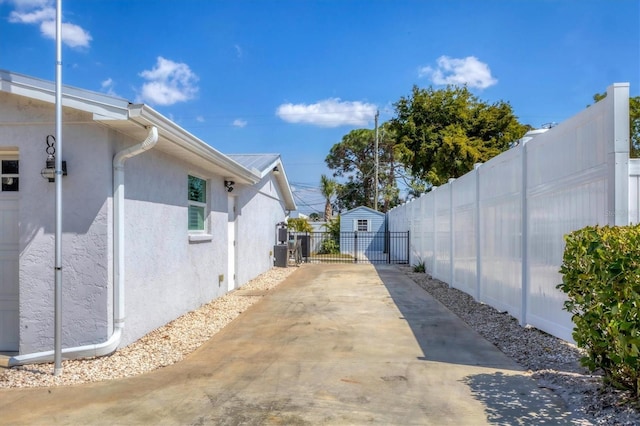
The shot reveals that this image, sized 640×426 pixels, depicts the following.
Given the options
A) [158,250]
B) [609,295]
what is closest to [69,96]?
[158,250]

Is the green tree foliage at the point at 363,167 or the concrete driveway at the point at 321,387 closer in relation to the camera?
the concrete driveway at the point at 321,387

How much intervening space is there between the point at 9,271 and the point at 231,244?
608 cm

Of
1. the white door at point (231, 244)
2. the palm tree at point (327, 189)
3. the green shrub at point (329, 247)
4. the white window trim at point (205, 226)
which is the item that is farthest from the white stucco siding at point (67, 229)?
the palm tree at point (327, 189)

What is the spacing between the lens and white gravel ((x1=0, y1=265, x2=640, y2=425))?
3.75m

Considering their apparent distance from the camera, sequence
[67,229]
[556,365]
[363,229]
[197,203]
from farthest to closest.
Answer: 1. [363,229]
2. [197,203]
3. [67,229]
4. [556,365]

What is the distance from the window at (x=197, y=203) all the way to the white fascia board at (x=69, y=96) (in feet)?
11.5

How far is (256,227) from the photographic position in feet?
46.8

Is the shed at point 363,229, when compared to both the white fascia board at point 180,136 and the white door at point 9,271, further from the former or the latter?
the white door at point 9,271

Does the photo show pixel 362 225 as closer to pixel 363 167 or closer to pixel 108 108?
pixel 363 167

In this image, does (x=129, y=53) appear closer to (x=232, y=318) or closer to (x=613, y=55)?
(x=232, y=318)

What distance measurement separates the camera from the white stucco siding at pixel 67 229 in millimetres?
5352

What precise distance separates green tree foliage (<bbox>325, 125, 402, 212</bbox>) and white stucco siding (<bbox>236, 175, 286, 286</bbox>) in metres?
21.7

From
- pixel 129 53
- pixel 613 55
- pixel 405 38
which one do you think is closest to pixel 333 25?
pixel 405 38

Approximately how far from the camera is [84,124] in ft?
17.5
